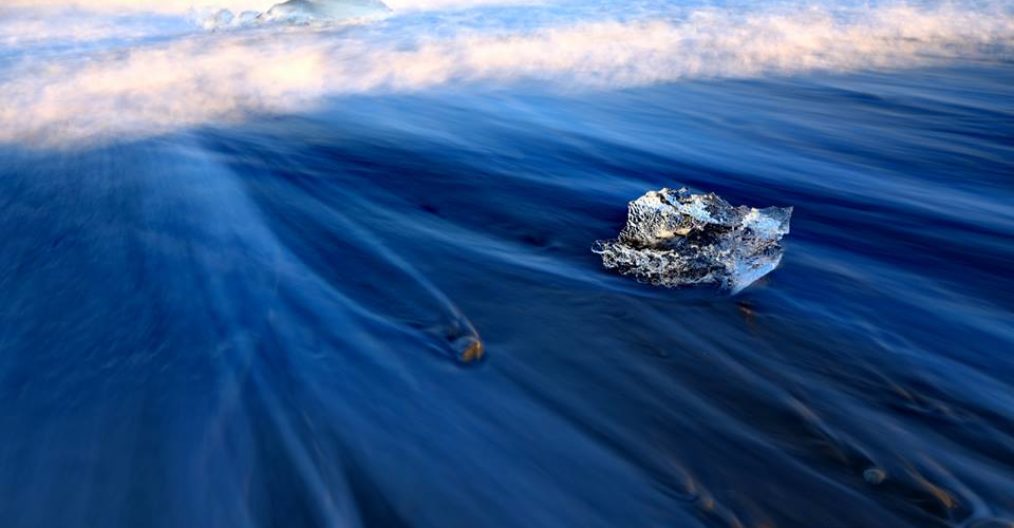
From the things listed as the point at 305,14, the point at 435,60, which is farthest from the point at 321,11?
the point at 435,60

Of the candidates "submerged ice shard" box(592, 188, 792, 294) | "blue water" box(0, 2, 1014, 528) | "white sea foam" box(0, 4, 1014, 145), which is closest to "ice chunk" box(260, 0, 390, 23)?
"white sea foam" box(0, 4, 1014, 145)

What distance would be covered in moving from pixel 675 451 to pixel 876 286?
1230 millimetres

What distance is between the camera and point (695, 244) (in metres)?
2.33

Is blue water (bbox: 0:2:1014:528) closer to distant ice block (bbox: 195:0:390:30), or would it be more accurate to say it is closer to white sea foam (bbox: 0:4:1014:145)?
white sea foam (bbox: 0:4:1014:145)

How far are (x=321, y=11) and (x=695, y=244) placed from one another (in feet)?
21.8

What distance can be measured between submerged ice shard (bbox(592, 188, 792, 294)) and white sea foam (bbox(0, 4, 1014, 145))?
260 centimetres

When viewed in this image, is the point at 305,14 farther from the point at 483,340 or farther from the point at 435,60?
the point at 483,340

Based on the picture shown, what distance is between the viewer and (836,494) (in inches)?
59.5

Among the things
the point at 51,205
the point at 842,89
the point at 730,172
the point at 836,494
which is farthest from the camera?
the point at 842,89

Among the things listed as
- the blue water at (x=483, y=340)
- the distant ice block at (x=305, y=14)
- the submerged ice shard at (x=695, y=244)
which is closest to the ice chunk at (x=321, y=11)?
the distant ice block at (x=305, y=14)

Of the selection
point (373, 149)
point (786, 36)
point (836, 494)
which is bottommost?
point (836, 494)

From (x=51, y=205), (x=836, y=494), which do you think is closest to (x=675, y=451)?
(x=836, y=494)

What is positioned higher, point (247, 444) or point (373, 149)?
point (373, 149)

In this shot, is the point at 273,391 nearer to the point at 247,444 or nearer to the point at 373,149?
the point at 247,444
